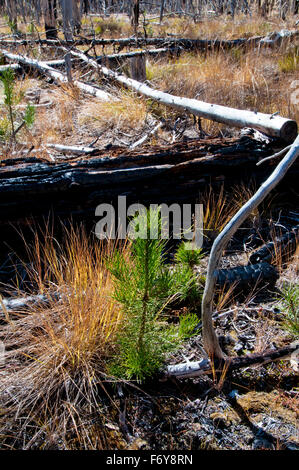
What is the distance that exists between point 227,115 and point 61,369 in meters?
3.37

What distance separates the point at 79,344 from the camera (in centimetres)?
196

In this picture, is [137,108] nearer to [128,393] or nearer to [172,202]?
[172,202]

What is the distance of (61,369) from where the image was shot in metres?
1.91

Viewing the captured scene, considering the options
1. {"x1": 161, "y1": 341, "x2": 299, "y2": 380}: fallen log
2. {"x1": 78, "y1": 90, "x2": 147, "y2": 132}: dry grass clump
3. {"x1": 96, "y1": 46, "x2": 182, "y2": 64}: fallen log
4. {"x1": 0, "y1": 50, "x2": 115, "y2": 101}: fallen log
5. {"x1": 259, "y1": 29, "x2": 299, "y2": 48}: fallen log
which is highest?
{"x1": 259, "y1": 29, "x2": 299, "y2": 48}: fallen log

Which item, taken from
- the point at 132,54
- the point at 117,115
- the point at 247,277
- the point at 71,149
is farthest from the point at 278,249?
the point at 132,54

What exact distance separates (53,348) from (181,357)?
2.36 ft

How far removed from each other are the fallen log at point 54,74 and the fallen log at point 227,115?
0.48m

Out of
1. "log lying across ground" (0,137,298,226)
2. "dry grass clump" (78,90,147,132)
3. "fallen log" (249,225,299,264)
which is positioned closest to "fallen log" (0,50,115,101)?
"dry grass clump" (78,90,147,132)

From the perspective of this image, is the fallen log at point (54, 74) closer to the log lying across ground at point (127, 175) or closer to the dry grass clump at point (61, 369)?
the log lying across ground at point (127, 175)

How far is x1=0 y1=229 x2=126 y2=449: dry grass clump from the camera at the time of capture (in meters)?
1.70

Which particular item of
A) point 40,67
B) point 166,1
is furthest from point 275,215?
point 166,1

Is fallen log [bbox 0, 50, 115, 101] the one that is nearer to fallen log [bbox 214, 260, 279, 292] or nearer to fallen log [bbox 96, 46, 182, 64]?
fallen log [bbox 96, 46, 182, 64]

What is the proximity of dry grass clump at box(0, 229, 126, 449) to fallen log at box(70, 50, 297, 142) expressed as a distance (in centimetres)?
233

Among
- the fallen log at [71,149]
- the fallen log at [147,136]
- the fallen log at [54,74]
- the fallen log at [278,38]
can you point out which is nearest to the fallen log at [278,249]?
the fallen log at [147,136]
